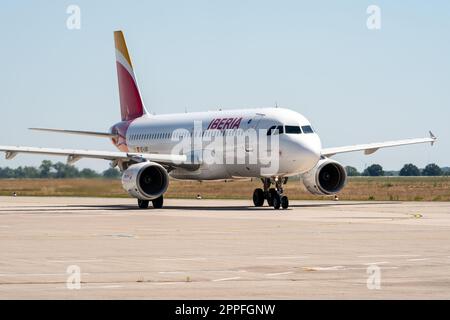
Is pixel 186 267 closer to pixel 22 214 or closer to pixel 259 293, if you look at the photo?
pixel 259 293

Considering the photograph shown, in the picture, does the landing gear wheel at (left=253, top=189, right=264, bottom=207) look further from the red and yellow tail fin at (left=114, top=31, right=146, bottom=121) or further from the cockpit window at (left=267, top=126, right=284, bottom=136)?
the red and yellow tail fin at (left=114, top=31, right=146, bottom=121)

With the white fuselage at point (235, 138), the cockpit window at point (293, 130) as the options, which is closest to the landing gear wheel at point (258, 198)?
the white fuselage at point (235, 138)

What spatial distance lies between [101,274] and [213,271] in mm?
1900

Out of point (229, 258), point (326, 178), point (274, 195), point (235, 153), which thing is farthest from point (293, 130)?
point (229, 258)

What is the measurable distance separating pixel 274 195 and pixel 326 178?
16.6ft

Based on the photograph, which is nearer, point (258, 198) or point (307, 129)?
point (307, 129)

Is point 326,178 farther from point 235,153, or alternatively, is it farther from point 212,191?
point 212,191

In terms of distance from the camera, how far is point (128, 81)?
2383 inches

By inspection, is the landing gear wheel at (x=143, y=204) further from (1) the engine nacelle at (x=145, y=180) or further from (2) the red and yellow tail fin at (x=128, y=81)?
(2) the red and yellow tail fin at (x=128, y=81)

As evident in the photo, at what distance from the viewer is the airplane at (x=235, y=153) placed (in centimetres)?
4428

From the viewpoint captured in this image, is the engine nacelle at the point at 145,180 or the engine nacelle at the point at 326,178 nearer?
the engine nacelle at the point at 145,180

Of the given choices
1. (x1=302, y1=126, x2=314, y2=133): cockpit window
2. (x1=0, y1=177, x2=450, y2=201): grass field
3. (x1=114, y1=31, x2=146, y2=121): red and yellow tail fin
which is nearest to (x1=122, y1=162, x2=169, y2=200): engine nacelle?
(x1=0, y1=177, x2=450, y2=201): grass field

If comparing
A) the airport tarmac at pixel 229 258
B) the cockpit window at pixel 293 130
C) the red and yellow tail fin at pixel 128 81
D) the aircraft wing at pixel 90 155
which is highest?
the red and yellow tail fin at pixel 128 81

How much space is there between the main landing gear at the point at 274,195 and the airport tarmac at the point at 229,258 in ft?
26.5
